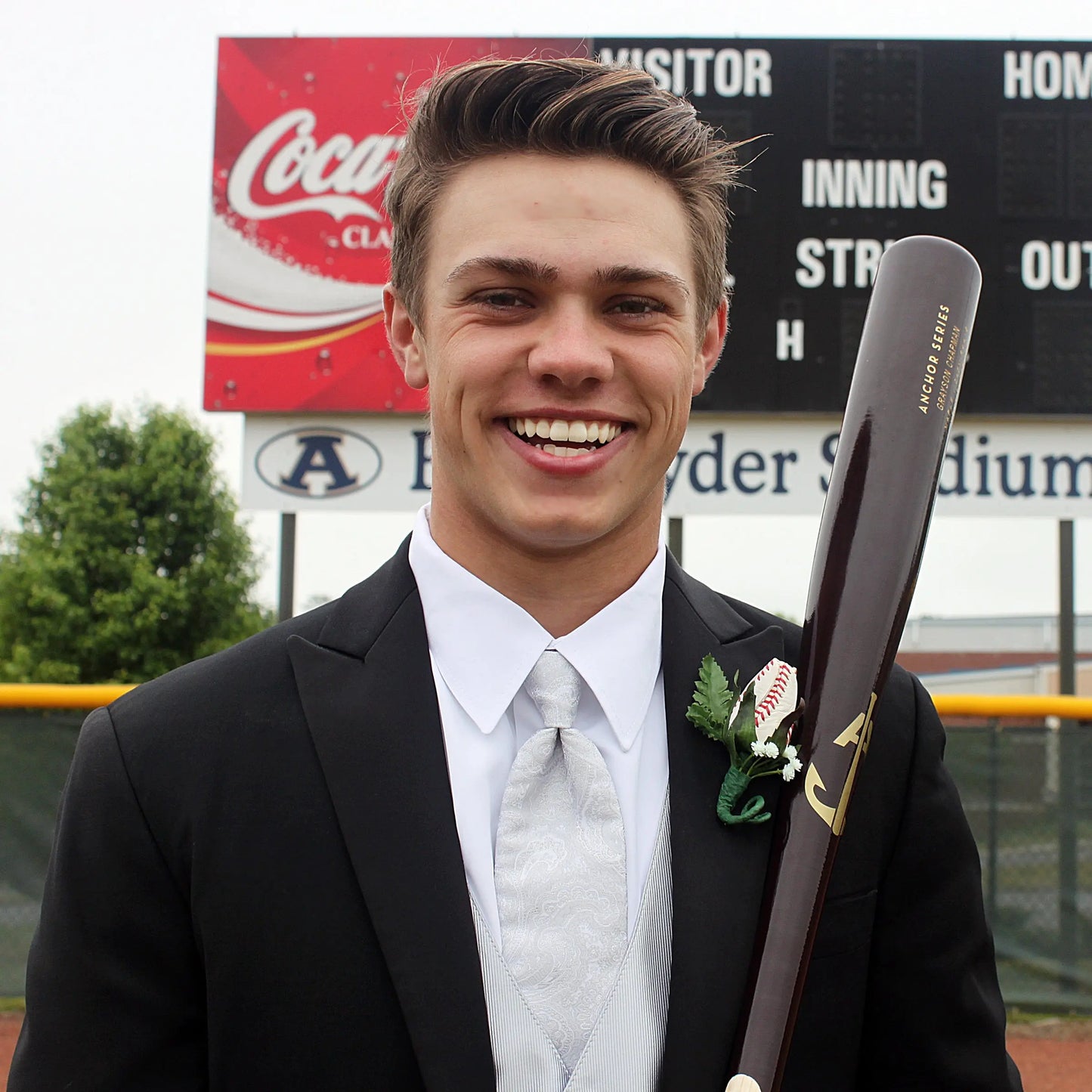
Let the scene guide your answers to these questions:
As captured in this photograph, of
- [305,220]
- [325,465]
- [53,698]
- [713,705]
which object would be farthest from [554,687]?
[305,220]

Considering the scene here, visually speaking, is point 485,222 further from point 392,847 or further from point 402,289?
point 392,847

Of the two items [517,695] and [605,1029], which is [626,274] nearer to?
[517,695]

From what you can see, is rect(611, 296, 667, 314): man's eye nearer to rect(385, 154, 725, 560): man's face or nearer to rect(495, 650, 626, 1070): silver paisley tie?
rect(385, 154, 725, 560): man's face

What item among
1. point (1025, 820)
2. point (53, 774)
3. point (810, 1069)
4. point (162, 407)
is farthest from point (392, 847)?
point (162, 407)

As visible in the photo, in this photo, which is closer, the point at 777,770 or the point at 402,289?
the point at 777,770

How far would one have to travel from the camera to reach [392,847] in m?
1.27

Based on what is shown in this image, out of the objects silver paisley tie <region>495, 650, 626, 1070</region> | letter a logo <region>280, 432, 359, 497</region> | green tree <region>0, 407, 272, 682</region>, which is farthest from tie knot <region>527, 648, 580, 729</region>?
green tree <region>0, 407, 272, 682</region>

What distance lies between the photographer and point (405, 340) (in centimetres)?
154

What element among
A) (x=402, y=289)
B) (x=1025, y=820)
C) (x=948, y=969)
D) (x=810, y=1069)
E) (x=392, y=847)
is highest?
(x=402, y=289)

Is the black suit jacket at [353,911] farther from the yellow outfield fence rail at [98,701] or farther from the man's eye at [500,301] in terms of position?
the yellow outfield fence rail at [98,701]

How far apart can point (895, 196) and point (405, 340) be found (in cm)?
630

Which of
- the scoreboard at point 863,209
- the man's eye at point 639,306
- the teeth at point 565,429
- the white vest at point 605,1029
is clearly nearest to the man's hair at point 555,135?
the man's eye at point 639,306

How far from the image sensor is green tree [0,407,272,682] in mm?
23000

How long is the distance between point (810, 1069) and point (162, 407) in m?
25.7
